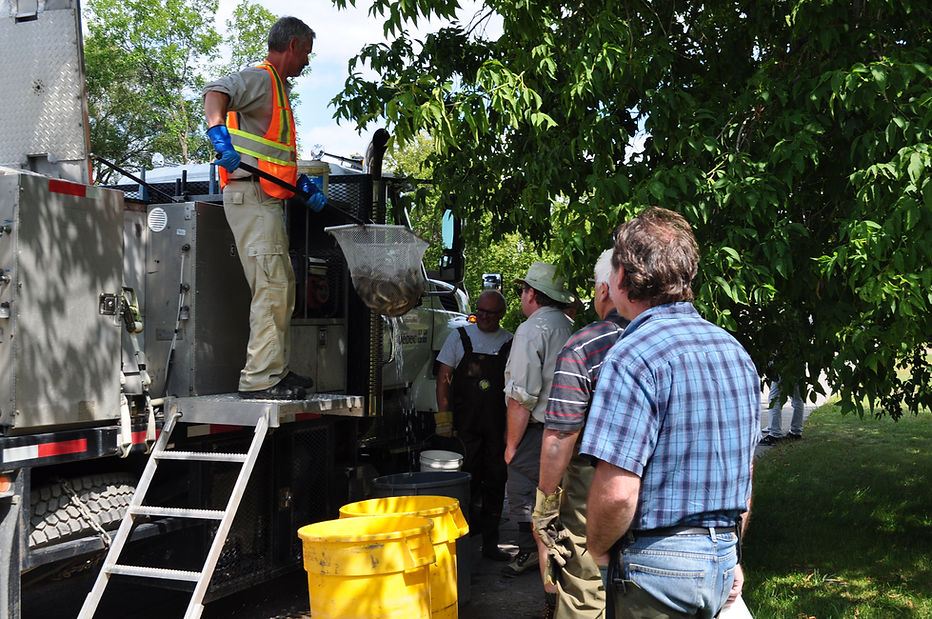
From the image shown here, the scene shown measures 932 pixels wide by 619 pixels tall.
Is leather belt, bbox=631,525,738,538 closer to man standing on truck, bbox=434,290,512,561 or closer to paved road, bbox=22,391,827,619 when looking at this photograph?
paved road, bbox=22,391,827,619

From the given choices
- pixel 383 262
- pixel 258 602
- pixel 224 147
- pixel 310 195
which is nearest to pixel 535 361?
pixel 383 262

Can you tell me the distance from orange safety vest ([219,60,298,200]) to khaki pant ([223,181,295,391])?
3.7 inches

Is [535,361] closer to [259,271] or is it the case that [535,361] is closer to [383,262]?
[383,262]

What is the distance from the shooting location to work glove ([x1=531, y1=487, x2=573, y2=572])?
3.87 m

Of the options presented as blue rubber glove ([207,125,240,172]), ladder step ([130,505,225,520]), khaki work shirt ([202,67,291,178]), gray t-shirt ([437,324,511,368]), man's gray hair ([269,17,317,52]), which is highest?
man's gray hair ([269,17,317,52])

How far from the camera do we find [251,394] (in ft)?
16.0

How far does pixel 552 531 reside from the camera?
393cm

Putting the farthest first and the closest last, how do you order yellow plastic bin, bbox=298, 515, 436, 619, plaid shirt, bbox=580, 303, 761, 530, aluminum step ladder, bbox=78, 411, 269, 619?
1. yellow plastic bin, bbox=298, 515, 436, 619
2. aluminum step ladder, bbox=78, 411, 269, 619
3. plaid shirt, bbox=580, 303, 761, 530

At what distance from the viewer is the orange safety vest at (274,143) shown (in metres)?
5.00

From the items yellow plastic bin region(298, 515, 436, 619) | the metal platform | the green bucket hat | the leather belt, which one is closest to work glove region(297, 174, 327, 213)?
the metal platform

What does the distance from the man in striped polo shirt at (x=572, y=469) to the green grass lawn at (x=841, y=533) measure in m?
1.85

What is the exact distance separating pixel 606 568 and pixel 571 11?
4354mm

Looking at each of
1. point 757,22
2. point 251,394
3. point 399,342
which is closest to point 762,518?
point 399,342

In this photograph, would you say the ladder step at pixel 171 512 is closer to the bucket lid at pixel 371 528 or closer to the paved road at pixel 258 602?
the bucket lid at pixel 371 528
